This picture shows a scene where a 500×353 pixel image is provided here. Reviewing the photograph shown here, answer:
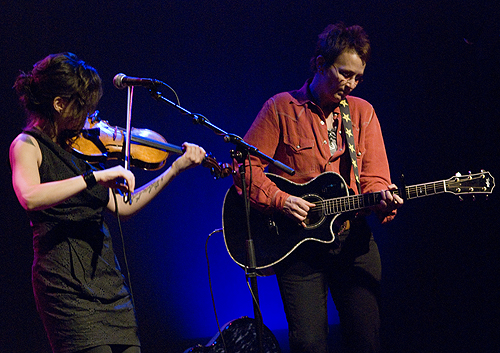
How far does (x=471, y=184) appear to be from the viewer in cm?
217

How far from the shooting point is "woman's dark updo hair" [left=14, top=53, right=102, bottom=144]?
166 cm

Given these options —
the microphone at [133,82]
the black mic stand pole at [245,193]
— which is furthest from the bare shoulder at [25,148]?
the black mic stand pole at [245,193]

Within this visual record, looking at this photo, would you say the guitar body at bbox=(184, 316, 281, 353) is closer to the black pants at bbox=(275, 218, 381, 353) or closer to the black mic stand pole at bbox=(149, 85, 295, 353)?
the black pants at bbox=(275, 218, 381, 353)

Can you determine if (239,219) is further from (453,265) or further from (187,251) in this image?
(453,265)

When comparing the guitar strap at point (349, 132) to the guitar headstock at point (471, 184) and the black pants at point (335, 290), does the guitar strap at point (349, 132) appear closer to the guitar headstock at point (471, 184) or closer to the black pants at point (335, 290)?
the black pants at point (335, 290)

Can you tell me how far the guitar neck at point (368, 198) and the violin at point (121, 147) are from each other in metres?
0.59

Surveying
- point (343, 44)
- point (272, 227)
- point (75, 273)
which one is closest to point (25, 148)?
point (75, 273)

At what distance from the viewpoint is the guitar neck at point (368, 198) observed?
2143mm

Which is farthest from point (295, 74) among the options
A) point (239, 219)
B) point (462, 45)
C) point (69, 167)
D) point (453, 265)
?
point (69, 167)

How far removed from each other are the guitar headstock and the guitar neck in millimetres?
51

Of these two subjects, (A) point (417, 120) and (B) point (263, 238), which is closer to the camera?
(B) point (263, 238)

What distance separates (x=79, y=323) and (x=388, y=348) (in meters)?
2.79

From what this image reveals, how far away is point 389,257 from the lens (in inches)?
143

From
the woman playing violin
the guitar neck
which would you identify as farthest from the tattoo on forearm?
the guitar neck
